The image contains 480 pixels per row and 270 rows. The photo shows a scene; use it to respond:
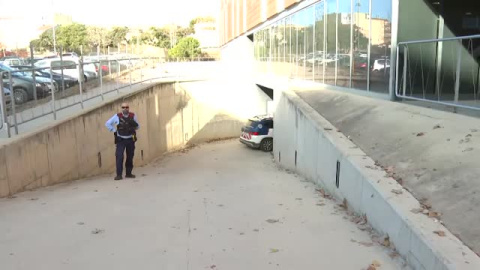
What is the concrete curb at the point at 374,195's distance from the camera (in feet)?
11.3

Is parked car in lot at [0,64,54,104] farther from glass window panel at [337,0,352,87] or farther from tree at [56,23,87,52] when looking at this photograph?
tree at [56,23,87,52]

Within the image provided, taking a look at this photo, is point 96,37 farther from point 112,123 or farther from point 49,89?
point 112,123

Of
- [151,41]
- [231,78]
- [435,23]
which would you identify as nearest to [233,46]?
[231,78]

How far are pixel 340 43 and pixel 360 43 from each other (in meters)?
1.72

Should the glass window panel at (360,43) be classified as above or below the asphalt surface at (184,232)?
above

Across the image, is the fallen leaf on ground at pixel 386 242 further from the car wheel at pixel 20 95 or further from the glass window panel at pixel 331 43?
the glass window panel at pixel 331 43

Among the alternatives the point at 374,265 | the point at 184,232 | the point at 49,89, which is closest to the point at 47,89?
the point at 49,89

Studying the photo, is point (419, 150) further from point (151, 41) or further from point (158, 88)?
point (151, 41)

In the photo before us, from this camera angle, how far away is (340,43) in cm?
1367

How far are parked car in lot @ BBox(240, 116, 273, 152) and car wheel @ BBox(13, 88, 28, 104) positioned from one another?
1336 cm

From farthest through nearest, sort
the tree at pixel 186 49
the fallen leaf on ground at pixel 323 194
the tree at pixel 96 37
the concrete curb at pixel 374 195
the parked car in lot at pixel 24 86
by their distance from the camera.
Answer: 1. the tree at pixel 96 37
2. the tree at pixel 186 49
3. the parked car in lot at pixel 24 86
4. the fallen leaf on ground at pixel 323 194
5. the concrete curb at pixel 374 195

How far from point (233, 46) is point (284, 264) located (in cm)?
3955

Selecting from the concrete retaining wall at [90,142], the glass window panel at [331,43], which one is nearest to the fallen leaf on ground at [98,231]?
the concrete retaining wall at [90,142]

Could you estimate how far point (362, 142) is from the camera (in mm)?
6770
